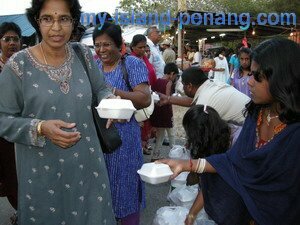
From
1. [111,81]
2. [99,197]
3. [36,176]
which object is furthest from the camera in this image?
[111,81]

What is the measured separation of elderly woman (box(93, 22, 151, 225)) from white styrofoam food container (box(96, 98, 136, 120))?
74 cm

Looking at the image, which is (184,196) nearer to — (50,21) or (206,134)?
(206,134)

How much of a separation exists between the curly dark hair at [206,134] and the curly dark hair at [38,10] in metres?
1.07

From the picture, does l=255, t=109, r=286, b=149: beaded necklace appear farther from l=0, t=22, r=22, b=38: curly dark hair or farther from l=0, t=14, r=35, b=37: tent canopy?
l=0, t=14, r=35, b=37: tent canopy

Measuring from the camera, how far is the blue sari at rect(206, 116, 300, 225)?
1.73 m

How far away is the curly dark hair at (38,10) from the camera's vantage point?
1772 mm

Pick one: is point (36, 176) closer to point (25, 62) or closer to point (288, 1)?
point (25, 62)

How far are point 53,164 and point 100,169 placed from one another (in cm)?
26

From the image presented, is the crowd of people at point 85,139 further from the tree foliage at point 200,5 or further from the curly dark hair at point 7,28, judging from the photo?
the tree foliage at point 200,5

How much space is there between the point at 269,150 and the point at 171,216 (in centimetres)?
151

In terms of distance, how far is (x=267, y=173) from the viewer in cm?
178

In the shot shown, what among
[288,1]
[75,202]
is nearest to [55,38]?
[75,202]

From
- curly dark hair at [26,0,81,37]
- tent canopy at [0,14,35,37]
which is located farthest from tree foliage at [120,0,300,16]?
curly dark hair at [26,0,81,37]

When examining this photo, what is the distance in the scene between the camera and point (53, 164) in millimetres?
1757
